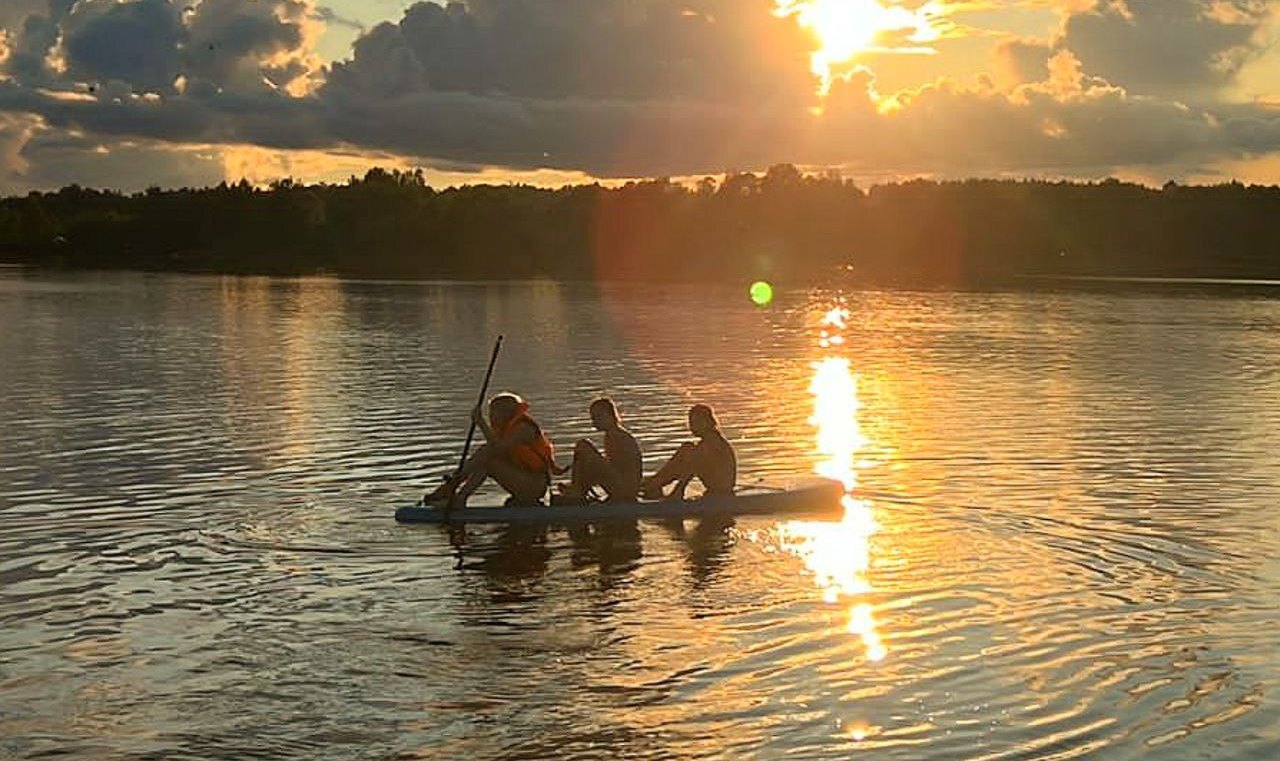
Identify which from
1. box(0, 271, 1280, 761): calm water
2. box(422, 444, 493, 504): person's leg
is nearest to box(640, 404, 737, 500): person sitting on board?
box(0, 271, 1280, 761): calm water

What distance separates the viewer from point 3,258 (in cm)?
15075

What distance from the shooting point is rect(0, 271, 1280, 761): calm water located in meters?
10.4

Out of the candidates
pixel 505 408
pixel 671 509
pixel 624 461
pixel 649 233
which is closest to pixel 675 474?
pixel 671 509

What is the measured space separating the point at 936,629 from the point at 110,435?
1568cm

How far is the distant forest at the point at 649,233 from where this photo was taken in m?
142

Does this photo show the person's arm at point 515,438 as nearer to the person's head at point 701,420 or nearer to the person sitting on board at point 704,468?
the person sitting on board at point 704,468

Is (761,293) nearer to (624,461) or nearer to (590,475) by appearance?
(624,461)

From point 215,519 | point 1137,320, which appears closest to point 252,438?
point 215,519

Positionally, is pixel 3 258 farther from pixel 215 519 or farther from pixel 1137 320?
pixel 215 519

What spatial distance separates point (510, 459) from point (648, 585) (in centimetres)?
357

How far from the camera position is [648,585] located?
48.0 ft

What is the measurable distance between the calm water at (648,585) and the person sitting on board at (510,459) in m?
0.77

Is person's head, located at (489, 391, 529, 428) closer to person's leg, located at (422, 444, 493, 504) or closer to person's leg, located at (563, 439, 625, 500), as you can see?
person's leg, located at (422, 444, 493, 504)

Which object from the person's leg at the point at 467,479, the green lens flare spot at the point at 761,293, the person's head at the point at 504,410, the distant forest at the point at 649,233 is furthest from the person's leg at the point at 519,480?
the distant forest at the point at 649,233
